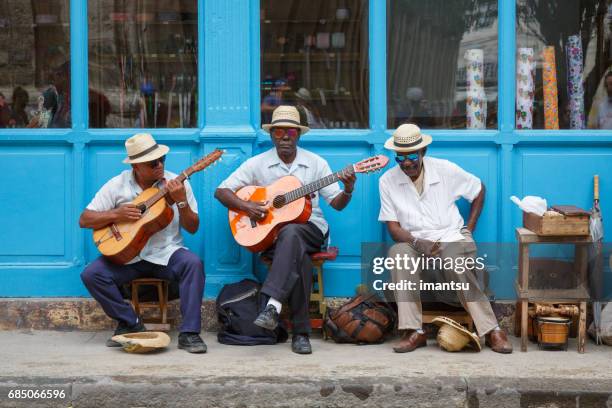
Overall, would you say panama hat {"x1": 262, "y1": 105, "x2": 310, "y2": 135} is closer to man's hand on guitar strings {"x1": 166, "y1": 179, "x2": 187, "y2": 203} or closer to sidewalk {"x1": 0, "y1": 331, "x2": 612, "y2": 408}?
man's hand on guitar strings {"x1": 166, "y1": 179, "x2": 187, "y2": 203}

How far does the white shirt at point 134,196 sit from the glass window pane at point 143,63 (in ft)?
2.45

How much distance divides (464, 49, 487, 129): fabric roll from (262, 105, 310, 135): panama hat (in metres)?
1.21

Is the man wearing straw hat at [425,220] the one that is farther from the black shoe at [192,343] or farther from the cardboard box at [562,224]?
the black shoe at [192,343]

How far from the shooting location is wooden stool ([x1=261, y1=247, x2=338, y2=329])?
645cm

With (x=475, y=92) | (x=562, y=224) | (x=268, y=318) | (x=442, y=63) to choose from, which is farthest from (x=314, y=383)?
(x=442, y=63)

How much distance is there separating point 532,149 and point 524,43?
2.46 feet

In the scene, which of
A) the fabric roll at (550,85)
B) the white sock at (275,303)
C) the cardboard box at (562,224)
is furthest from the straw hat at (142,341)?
the fabric roll at (550,85)

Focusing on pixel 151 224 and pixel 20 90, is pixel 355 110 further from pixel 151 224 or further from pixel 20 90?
pixel 20 90

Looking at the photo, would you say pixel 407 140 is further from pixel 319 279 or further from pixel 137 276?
pixel 137 276

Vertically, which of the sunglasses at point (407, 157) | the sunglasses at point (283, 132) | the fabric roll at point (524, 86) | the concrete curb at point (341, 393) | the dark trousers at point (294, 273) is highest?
the fabric roll at point (524, 86)

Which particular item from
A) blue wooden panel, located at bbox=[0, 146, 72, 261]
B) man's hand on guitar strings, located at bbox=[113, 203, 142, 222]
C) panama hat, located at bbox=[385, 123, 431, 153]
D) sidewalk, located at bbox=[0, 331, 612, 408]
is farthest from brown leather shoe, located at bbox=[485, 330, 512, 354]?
blue wooden panel, located at bbox=[0, 146, 72, 261]

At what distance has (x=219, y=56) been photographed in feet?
22.2

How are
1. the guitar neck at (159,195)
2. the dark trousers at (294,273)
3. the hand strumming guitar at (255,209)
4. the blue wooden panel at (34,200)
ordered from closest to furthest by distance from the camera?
1. the dark trousers at (294,273)
2. the guitar neck at (159,195)
3. the hand strumming guitar at (255,209)
4. the blue wooden panel at (34,200)

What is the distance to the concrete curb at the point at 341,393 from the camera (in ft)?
17.9
